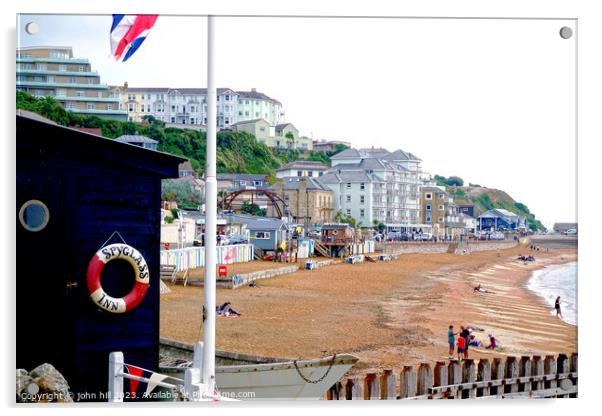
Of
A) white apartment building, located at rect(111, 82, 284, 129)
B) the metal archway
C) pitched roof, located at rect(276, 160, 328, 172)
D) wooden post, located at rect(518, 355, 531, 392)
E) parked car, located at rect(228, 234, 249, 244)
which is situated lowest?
wooden post, located at rect(518, 355, 531, 392)

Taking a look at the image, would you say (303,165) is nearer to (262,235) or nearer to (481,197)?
(262,235)

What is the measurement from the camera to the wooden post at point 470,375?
7.65 m

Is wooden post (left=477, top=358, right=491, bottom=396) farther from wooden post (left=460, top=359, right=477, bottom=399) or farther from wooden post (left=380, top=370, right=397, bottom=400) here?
wooden post (left=380, top=370, right=397, bottom=400)

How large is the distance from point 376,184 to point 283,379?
8.55ft

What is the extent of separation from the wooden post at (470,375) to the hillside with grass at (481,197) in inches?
65.0

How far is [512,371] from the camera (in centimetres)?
786

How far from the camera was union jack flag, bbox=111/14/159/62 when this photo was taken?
23.9ft

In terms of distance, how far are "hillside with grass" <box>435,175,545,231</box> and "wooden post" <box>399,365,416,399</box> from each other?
1919 mm

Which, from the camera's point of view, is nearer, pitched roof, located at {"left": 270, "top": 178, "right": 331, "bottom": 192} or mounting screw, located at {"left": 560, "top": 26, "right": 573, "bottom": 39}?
mounting screw, located at {"left": 560, "top": 26, "right": 573, "bottom": 39}

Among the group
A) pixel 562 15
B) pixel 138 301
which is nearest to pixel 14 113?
pixel 138 301

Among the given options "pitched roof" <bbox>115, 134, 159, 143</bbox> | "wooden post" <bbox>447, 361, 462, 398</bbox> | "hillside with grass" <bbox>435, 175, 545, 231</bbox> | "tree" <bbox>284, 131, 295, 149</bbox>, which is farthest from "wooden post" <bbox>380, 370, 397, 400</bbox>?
"pitched roof" <bbox>115, 134, 159, 143</bbox>

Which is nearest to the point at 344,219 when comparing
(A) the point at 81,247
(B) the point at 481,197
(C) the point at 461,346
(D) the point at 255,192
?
(D) the point at 255,192
